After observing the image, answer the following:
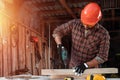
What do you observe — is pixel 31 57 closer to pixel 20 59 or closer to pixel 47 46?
pixel 20 59

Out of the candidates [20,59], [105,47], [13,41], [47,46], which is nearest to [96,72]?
[105,47]

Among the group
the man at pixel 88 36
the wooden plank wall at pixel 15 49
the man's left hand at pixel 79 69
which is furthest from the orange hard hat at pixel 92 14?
the wooden plank wall at pixel 15 49

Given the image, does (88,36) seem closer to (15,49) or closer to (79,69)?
(79,69)

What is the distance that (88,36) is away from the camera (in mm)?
4789

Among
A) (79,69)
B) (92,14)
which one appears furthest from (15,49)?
(79,69)

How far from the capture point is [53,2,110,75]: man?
4.64 m

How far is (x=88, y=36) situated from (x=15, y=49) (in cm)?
356

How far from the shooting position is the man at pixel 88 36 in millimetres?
4645

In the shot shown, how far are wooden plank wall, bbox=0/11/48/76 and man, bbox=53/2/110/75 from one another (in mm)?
2483

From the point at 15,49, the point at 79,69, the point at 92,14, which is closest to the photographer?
the point at 79,69

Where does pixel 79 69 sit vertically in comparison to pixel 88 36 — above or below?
below

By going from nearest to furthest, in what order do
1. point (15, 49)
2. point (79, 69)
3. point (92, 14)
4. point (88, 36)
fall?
1. point (79, 69)
2. point (88, 36)
3. point (92, 14)
4. point (15, 49)

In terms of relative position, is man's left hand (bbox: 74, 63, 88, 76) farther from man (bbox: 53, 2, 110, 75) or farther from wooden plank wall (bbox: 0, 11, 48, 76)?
wooden plank wall (bbox: 0, 11, 48, 76)

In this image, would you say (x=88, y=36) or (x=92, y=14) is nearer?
(x=88, y=36)
